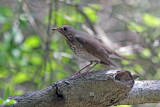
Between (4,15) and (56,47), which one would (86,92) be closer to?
(56,47)

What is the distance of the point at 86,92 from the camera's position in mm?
3053

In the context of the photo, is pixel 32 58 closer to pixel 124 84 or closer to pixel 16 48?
pixel 16 48

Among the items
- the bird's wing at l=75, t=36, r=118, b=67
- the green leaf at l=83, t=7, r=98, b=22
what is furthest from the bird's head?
the green leaf at l=83, t=7, r=98, b=22

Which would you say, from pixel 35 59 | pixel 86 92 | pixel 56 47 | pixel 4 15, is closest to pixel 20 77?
pixel 35 59

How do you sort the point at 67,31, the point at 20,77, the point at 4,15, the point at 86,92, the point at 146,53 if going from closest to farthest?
the point at 86,92 → the point at 67,31 → the point at 4,15 → the point at 20,77 → the point at 146,53

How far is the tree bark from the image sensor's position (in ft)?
9.65

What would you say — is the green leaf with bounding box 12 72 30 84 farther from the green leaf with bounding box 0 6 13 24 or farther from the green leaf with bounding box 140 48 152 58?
the green leaf with bounding box 140 48 152 58

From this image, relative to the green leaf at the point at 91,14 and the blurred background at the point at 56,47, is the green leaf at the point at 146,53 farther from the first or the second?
the green leaf at the point at 91,14

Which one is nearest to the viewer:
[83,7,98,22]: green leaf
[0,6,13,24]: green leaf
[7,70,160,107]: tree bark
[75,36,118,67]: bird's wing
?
[7,70,160,107]: tree bark

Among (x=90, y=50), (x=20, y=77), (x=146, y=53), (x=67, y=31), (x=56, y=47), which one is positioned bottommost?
(x=20, y=77)

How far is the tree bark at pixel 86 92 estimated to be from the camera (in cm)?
294

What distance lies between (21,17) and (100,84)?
2.76 m

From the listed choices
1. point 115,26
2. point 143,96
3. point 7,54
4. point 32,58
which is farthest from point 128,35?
point 143,96

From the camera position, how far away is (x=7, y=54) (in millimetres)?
5496
